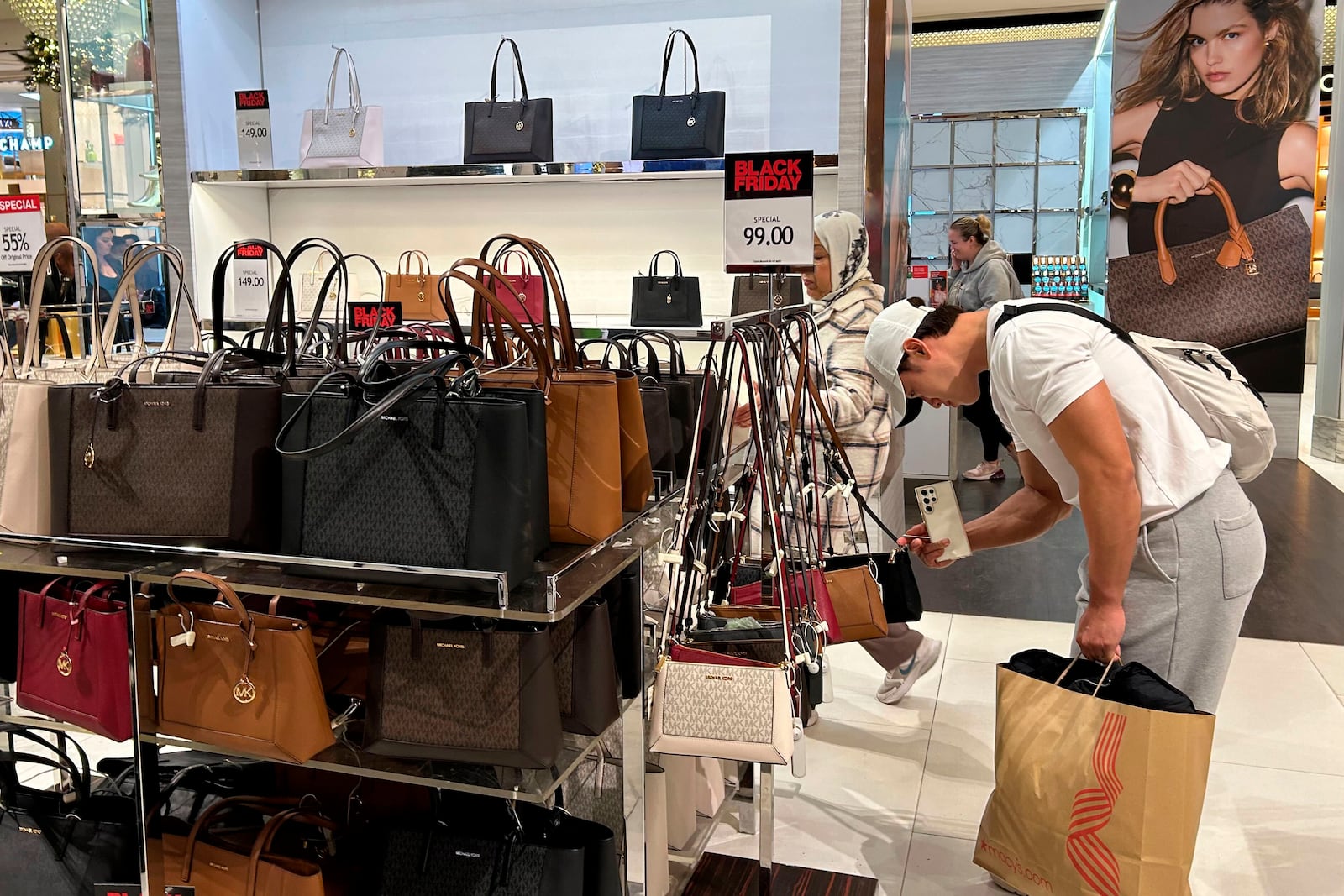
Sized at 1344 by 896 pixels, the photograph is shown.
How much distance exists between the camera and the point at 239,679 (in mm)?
1722

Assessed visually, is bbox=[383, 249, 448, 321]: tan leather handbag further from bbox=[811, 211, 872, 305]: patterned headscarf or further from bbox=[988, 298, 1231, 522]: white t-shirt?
bbox=[988, 298, 1231, 522]: white t-shirt

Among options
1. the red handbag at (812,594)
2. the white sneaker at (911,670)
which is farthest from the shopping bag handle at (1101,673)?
the white sneaker at (911,670)

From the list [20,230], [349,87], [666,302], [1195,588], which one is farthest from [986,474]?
[20,230]

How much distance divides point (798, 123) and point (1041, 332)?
271 centimetres

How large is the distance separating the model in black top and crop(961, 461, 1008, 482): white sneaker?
198 cm

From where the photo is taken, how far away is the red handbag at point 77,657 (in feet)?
5.97

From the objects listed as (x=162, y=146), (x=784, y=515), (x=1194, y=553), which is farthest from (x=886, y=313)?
(x=162, y=146)

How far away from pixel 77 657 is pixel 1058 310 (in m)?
1.95

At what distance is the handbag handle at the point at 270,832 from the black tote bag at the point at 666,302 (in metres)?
2.66

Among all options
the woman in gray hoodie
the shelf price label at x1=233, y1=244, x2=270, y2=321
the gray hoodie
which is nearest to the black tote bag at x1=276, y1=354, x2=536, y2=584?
the shelf price label at x1=233, y1=244, x2=270, y2=321

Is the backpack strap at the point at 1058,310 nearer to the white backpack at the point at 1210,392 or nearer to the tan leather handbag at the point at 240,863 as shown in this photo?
the white backpack at the point at 1210,392

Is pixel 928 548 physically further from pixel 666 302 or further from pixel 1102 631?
pixel 666 302

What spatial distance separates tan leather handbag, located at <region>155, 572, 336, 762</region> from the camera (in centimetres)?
169

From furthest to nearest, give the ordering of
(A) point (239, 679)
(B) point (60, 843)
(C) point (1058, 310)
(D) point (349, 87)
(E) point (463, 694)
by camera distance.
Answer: (D) point (349, 87), (C) point (1058, 310), (B) point (60, 843), (A) point (239, 679), (E) point (463, 694)
